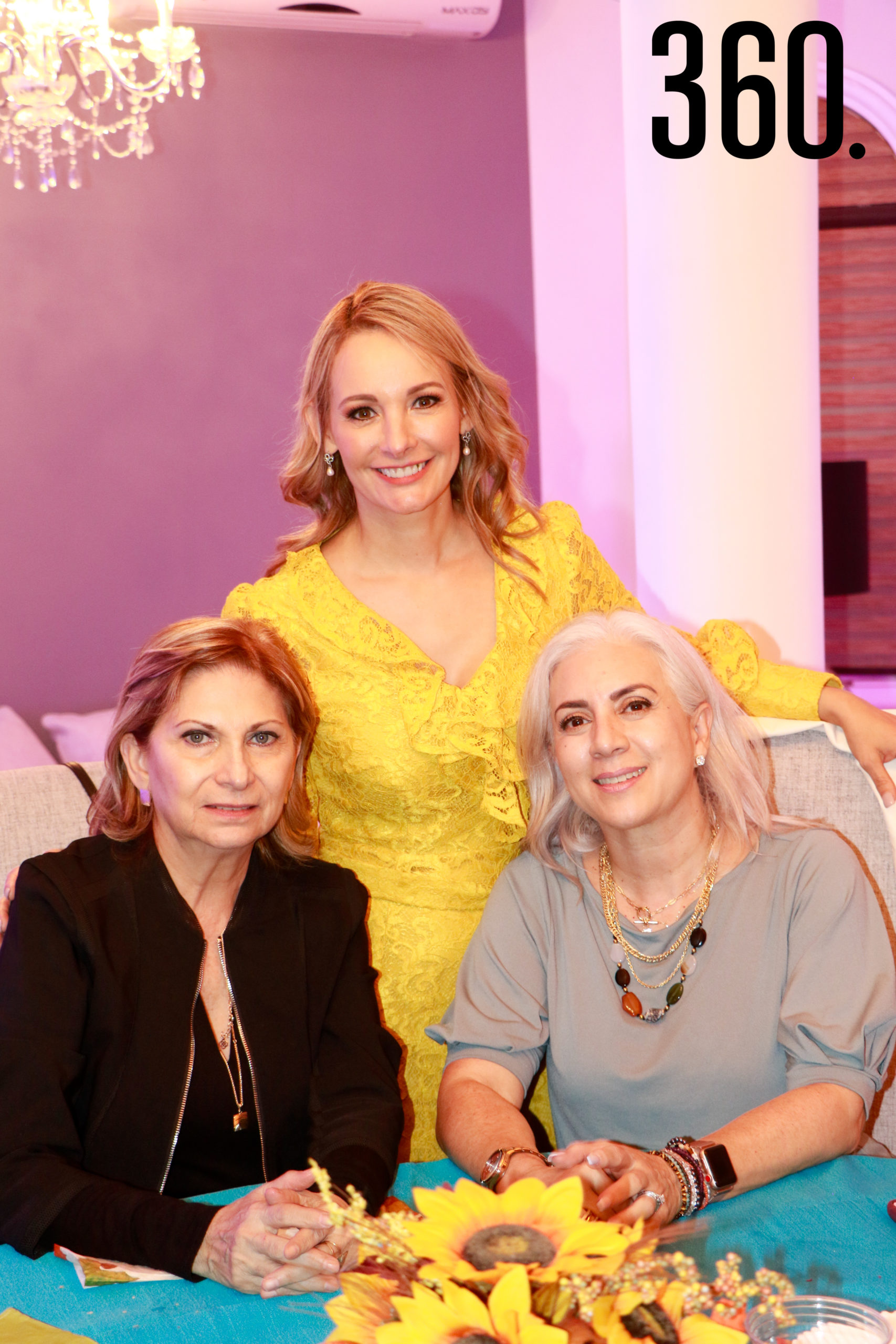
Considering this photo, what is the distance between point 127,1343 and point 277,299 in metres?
4.35

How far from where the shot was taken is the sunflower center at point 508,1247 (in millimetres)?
825

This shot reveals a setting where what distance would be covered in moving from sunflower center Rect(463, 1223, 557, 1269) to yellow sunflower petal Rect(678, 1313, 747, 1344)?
10 cm

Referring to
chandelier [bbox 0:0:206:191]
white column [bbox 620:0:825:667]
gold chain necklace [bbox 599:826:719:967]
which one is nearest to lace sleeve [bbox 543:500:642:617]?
gold chain necklace [bbox 599:826:719:967]

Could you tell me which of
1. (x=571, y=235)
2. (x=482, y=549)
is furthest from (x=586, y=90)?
(x=482, y=549)

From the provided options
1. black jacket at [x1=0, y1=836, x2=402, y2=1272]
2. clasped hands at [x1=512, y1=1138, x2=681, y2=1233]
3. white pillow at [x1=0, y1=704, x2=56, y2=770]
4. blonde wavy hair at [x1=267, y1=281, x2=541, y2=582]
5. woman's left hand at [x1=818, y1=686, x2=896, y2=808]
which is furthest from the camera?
white pillow at [x1=0, y1=704, x2=56, y2=770]

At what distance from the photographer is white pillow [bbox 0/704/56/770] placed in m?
4.60

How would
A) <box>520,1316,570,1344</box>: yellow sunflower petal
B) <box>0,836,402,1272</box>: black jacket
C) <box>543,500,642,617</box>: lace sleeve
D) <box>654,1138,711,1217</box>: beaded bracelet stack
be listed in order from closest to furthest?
<box>520,1316,570,1344</box>: yellow sunflower petal → <box>654,1138,711,1217</box>: beaded bracelet stack → <box>0,836,402,1272</box>: black jacket → <box>543,500,642,617</box>: lace sleeve

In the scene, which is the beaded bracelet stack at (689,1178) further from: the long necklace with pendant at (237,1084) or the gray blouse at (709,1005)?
the long necklace with pendant at (237,1084)

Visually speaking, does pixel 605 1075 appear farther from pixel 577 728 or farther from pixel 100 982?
pixel 100 982

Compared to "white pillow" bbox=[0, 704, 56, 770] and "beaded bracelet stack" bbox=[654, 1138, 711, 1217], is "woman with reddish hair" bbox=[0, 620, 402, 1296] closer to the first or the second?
"beaded bracelet stack" bbox=[654, 1138, 711, 1217]

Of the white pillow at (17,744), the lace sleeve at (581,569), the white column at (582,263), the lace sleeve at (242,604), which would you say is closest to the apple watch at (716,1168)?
the lace sleeve at (581,569)

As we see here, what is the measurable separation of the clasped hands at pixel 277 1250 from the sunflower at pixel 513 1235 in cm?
48

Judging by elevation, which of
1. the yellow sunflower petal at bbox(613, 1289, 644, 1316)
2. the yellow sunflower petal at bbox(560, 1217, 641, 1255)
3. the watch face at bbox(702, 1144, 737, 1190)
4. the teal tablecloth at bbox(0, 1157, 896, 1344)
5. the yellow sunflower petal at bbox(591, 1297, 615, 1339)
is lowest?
the teal tablecloth at bbox(0, 1157, 896, 1344)

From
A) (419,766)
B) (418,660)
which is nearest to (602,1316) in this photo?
(419,766)
